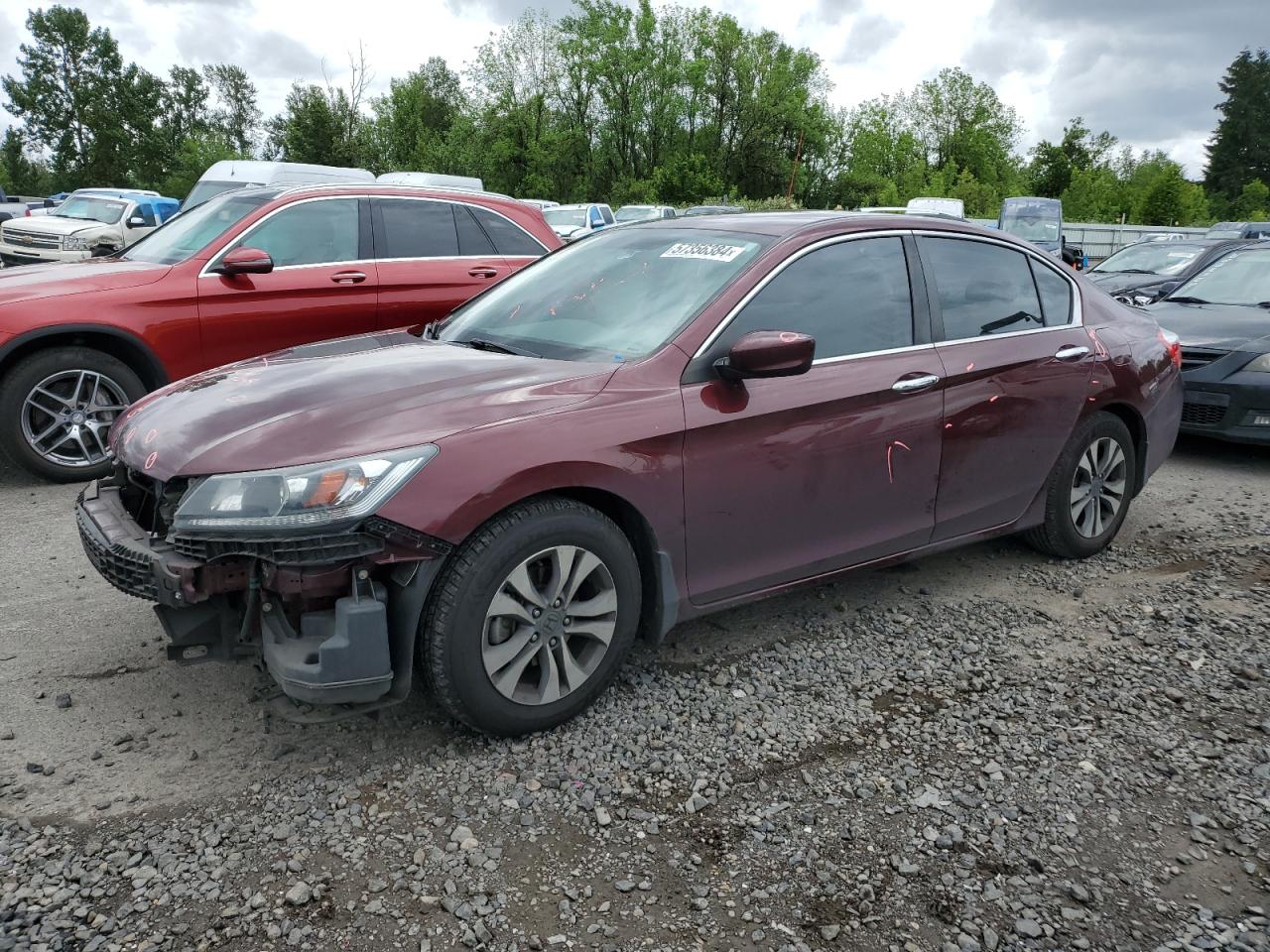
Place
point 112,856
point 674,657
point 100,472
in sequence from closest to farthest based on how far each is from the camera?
point 112,856
point 674,657
point 100,472

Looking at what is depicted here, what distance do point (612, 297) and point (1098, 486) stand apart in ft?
8.81

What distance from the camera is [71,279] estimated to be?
6.03m

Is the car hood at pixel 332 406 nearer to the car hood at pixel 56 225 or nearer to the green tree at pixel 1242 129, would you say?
the car hood at pixel 56 225

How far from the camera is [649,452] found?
3.24 metres

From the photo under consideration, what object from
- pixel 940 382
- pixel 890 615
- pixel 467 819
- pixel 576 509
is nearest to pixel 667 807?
pixel 467 819

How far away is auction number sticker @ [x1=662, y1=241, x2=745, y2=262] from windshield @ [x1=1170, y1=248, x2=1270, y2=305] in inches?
255

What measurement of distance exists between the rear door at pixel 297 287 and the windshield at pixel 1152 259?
9.58 metres

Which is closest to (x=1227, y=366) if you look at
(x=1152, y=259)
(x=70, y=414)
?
(x=1152, y=259)

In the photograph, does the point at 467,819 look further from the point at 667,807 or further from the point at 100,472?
the point at 100,472

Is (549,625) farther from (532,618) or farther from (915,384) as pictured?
(915,384)

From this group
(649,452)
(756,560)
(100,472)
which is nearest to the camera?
(649,452)

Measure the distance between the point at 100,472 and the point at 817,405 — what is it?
465cm

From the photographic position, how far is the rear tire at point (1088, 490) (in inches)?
185

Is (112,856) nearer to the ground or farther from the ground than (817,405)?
nearer to the ground
